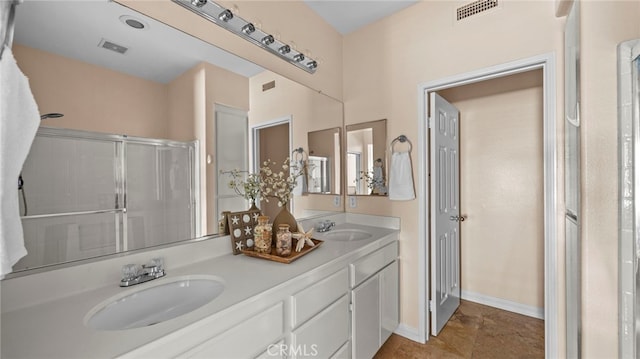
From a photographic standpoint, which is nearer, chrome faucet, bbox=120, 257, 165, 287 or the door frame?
chrome faucet, bbox=120, 257, 165, 287

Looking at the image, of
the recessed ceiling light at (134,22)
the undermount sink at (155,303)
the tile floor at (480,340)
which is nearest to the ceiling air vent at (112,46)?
the recessed ceiling light at (134,22)

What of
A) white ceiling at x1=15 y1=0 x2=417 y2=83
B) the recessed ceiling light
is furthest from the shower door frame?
the recessed ceiling light

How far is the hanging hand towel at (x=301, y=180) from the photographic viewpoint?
2039 mm

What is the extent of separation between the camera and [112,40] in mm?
1123

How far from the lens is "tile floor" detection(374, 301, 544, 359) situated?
1.90m

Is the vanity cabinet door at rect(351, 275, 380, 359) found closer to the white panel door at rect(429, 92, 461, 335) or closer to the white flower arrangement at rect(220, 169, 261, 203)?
the white panel door at rect(429, 92, 461, 335)

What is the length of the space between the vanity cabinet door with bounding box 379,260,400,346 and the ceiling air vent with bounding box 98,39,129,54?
194cm

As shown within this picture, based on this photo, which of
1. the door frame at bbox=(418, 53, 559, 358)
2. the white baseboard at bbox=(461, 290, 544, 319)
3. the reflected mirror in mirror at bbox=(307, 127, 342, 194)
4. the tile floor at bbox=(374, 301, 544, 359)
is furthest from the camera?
the white baseboard at bbox=(461, 290, 544, 319)

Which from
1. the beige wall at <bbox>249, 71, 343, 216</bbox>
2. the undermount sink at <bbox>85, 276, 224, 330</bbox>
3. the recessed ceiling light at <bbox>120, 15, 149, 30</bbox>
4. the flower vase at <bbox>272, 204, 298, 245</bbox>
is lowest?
the undermount sink at <bbox>85, 276, 224, 330</bbox>

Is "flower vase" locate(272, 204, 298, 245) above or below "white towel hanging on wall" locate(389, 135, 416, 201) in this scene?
below

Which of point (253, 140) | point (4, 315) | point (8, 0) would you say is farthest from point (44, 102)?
point (253, 140)

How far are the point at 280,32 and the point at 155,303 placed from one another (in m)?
1.83

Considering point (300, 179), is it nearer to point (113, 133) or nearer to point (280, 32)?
point (280, 32)

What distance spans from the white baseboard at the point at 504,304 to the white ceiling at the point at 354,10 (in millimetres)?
2839
